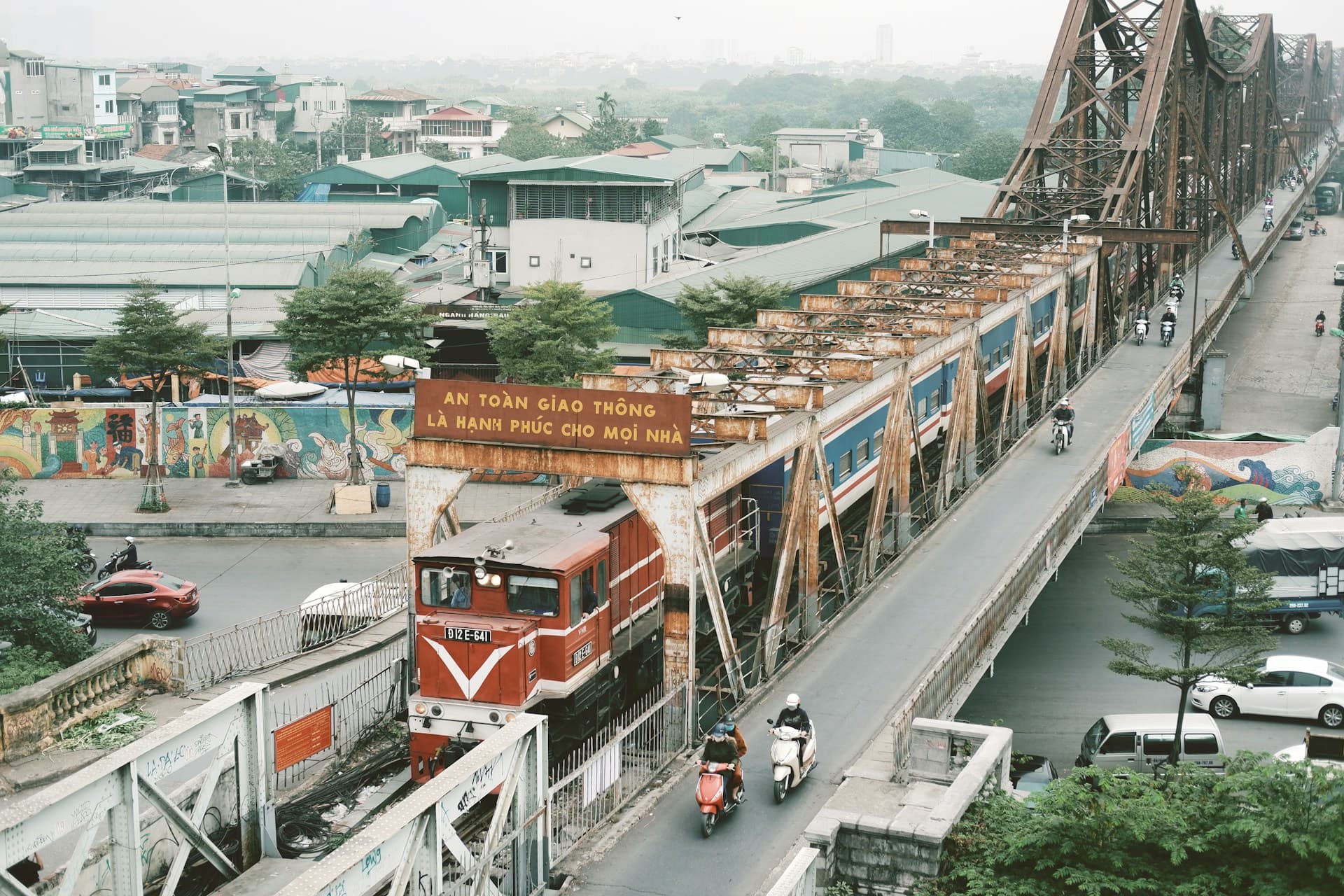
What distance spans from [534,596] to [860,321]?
62.0 ft

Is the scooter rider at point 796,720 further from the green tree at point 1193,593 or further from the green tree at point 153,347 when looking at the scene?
the green tree at point 153,347

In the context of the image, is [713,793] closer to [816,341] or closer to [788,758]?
[788,758]

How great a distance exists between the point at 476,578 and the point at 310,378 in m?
41.3

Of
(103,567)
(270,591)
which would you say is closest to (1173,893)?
(270,591)

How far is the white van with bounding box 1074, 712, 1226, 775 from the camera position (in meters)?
29.8

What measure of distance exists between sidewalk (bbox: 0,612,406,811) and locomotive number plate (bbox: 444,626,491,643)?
4.38 meters

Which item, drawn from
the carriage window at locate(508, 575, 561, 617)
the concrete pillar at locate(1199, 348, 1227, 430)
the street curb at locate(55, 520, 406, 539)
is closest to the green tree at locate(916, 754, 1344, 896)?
the carriage window at locate(508, 575, 561, 617)

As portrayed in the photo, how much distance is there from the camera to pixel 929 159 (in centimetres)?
18088

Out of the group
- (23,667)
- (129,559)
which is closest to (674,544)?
(23,667)

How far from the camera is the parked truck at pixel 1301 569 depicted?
1555 inches

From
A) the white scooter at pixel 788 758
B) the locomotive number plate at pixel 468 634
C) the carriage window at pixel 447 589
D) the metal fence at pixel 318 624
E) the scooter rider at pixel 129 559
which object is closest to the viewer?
the white scooter at pixel 788 758

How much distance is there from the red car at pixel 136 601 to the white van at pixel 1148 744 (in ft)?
74.1

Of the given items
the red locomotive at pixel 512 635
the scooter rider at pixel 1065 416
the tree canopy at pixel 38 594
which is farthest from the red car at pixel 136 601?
the scooter rider at pixel 1065 416

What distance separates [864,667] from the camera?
1012 inches
